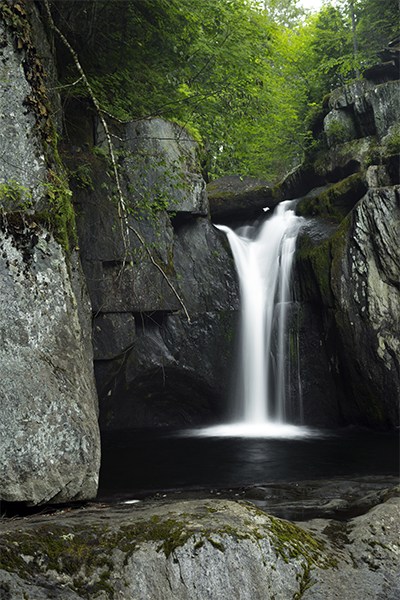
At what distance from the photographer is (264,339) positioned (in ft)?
33.5

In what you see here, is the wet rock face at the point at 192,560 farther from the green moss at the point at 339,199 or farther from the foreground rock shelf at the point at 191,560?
the green moss at the point at 339,199

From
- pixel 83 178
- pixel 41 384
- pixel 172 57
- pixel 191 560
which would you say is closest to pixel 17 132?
pixel 41 384

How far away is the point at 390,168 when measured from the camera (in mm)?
9664

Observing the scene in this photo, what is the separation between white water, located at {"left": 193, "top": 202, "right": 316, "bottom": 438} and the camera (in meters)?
9.79

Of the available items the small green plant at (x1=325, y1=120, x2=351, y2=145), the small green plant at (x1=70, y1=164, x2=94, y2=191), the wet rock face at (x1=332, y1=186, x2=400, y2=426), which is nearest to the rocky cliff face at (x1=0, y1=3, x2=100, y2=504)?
the small green plant at (x1=70, y1=164, x2=94, y2=191)

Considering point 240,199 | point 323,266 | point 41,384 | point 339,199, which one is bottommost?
point 41,384

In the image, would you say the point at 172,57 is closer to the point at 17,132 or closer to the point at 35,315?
the point at 17,132

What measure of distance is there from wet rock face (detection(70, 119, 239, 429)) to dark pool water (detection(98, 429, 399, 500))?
1588 millimetres

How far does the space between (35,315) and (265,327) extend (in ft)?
23.0

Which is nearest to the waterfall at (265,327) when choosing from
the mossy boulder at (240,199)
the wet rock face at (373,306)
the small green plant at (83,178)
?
the wet rock face at (373,306)

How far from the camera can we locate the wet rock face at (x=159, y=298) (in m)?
8.78

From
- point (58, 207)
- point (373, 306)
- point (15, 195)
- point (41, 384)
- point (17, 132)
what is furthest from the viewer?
point (373, 306)

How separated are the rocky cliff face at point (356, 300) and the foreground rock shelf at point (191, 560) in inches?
238

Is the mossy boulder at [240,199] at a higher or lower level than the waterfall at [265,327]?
higher
